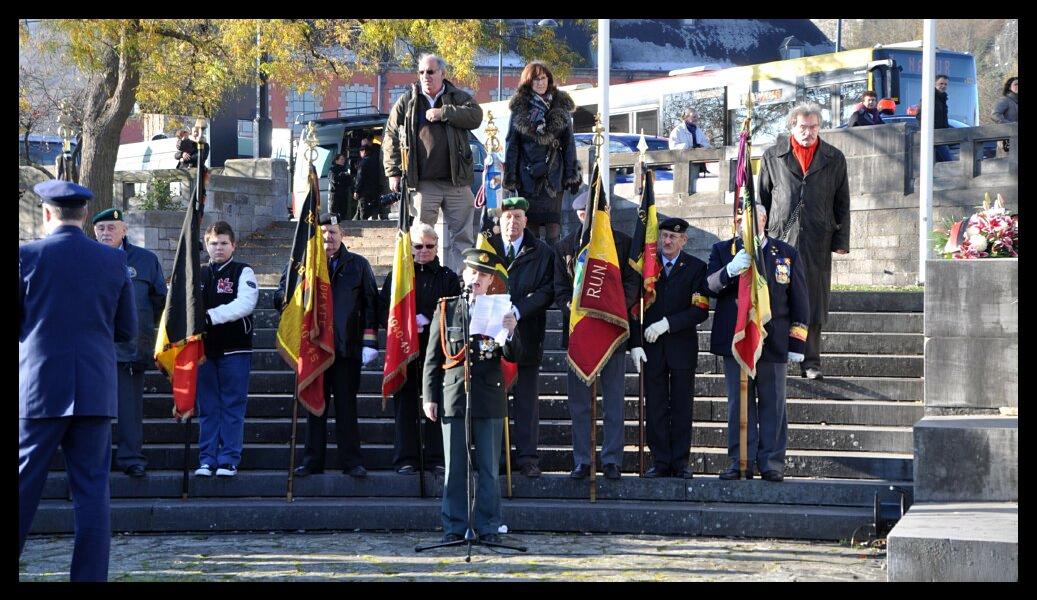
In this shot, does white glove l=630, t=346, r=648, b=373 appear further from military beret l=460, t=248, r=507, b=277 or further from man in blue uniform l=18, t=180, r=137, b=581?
man in blue uniform l=18, t=180, r=137, b=581

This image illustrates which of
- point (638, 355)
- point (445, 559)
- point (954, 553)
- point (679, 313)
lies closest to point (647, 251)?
point (679, 313)

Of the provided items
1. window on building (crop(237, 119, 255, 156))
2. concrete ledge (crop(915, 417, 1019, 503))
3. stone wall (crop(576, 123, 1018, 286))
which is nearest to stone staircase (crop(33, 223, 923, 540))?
concrete ledge (crop(915, 417, 1019, 503))

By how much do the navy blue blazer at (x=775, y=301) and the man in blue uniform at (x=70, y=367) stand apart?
4.75m

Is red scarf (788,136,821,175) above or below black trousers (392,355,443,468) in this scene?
above

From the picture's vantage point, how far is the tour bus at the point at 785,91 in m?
24.0

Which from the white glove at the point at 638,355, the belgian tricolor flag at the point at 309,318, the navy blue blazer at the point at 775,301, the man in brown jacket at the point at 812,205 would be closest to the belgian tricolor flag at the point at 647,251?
the white glove at the point at 638,355

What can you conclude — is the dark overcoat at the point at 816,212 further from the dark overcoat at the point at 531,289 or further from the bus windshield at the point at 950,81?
the bus windshield at the point at 950,81

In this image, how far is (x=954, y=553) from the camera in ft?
25.2

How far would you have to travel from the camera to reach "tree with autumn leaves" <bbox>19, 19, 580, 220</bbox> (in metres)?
18.4

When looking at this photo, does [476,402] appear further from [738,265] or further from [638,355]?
[738,265]

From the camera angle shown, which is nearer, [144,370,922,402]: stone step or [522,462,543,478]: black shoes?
[522,462,543,478]: black shoes

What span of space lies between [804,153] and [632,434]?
2927mm

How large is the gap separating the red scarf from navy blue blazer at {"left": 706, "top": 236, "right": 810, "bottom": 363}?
55.3 inches
